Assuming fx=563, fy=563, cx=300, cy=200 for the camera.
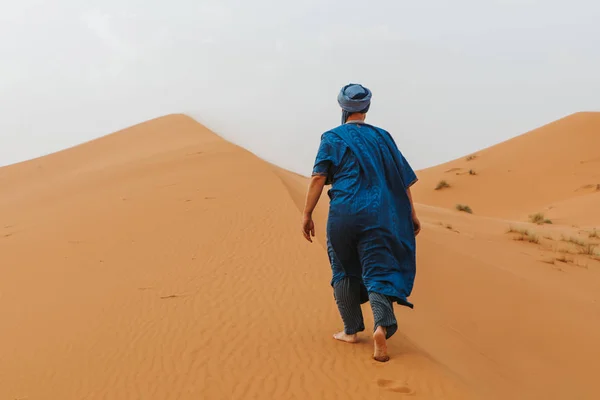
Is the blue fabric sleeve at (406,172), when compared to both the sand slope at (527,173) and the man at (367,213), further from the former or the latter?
the sand slope at (527,173)

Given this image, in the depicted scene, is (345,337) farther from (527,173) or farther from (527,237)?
(527,173)

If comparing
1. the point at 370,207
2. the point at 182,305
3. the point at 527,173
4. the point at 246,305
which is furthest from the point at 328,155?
the point at 527,173

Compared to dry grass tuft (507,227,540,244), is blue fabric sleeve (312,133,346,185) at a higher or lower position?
higher

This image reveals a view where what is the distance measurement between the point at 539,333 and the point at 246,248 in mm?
3559

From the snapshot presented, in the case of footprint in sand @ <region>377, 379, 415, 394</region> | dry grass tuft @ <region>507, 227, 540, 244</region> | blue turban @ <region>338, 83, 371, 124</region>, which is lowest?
dry grass tuft @ <region>507, 227, 540, 244</region>

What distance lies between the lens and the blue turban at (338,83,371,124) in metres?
3.79

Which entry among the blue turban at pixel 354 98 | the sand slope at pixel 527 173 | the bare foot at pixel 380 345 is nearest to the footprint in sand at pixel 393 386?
the bare foot at pixel 380 345

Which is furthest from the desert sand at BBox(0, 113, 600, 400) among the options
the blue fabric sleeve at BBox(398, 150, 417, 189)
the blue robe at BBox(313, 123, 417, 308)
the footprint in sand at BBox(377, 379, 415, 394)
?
the blue fabric sleeve at BBox(398, 150, 417, 189)

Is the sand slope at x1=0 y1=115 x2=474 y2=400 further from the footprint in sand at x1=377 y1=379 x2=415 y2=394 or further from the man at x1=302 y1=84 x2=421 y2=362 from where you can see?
the man at x1=302 y1=84 x2=421 y2=362

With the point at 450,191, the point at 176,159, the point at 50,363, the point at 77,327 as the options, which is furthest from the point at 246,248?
the point at 450,191

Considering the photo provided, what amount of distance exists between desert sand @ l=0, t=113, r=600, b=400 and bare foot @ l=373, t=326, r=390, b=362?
81 millimetres

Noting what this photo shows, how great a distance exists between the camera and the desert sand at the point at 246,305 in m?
3.78

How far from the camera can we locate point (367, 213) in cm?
356

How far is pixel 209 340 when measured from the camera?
4410 millimetres
